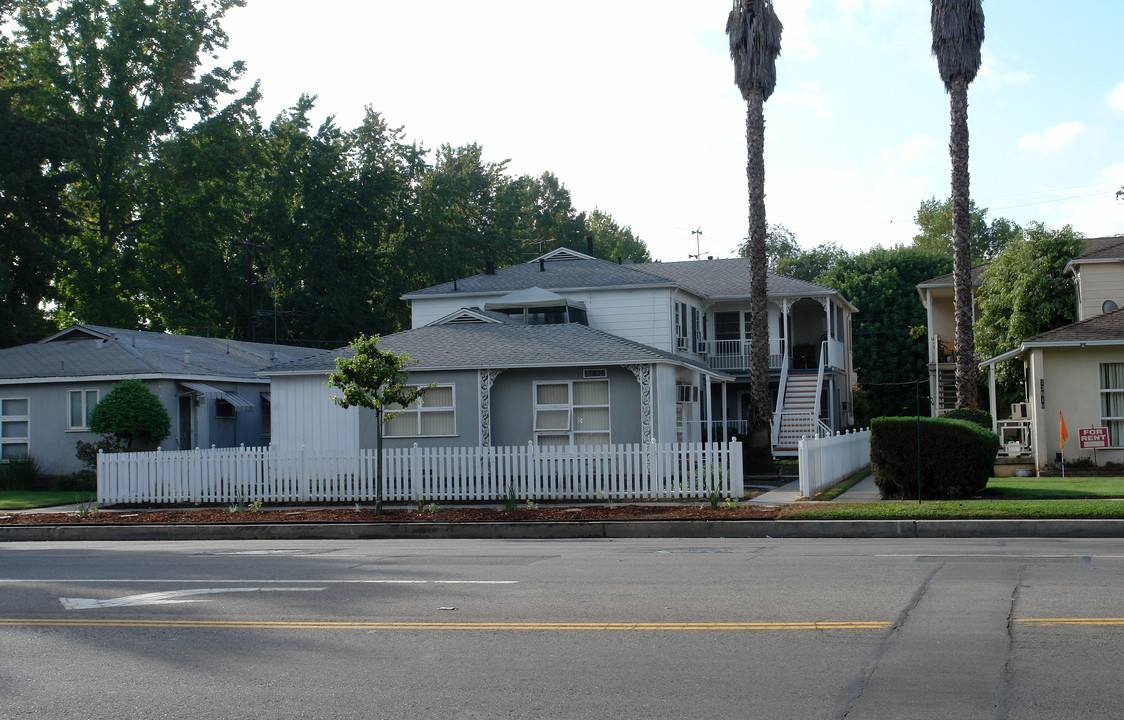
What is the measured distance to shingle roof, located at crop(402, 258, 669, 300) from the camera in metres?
35.3

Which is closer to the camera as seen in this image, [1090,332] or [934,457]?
[934,457]

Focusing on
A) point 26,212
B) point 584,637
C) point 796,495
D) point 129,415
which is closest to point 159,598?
point 584,637

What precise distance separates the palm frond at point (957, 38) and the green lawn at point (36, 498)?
75.2 ft

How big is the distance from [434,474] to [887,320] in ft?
124

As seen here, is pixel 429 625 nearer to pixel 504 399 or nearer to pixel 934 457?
pixel 934 457

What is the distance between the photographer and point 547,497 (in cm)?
2152

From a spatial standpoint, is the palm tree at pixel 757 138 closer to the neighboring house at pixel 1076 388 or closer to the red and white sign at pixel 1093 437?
the neighboring house at pixel 1076 388

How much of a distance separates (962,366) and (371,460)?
45.0 feet

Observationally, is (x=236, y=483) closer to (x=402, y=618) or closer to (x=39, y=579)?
(x=39, y=579)

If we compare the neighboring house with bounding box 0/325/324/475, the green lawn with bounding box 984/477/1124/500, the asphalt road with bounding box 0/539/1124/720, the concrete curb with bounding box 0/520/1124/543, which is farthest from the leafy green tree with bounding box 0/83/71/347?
the green lawn with bounding box 984/477/1124/500

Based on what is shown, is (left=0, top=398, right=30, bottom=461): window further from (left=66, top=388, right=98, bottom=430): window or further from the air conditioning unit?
the air conditioning unit

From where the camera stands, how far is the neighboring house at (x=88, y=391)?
1153 inches

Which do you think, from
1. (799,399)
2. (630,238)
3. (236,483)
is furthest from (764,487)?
(630,238)

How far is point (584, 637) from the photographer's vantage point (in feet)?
27.0
